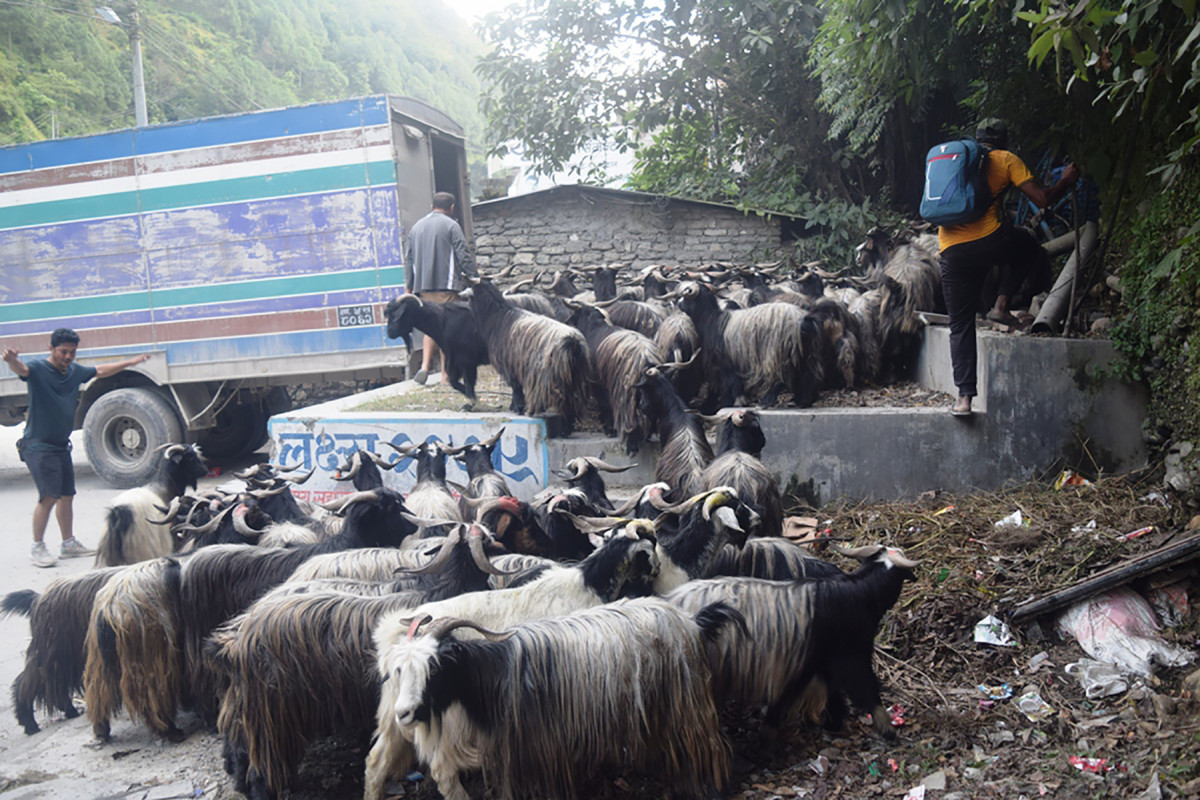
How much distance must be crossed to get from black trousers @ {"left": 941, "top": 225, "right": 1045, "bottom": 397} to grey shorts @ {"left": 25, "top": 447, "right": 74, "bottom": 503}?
686 cm

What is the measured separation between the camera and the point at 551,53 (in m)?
13.8

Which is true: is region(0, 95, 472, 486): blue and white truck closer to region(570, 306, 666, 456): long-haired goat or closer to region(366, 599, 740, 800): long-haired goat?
region(570, 306, 666, 456): long-haired goat

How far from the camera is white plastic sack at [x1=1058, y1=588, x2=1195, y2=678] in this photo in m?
3.56

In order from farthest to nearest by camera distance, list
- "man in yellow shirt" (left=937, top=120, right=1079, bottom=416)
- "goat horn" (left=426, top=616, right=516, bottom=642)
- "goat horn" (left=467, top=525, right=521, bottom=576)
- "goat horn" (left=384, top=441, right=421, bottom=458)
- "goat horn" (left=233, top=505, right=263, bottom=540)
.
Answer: "goat horn" (left=384, top=441, right=421, bottom=458) < "man in yellow shirt" (left=937, top=120, right=1079, bottom=416) < "goat horn" (left=233, top=505, right=263, bottom=540) < "goat horn" (left=467, top=525, right=521, bottom=576) < "goat horn" (left=426, top=616, right=516, bottom=642)

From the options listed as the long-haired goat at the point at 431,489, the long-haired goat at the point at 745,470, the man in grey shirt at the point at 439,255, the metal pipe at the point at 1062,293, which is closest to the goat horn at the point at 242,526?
the long-haired goat at the point at 431,489

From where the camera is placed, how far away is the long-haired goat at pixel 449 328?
7039mm

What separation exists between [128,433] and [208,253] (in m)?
2.22

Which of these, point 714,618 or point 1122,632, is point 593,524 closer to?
point 714,618

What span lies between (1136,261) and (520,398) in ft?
14.4

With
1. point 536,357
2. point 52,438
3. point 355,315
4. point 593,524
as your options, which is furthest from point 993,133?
point 52,438

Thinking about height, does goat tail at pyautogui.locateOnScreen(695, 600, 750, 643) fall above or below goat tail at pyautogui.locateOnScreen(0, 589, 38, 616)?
above

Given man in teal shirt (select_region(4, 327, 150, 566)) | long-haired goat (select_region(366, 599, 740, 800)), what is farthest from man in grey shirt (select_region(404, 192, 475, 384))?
long-haired goat (select_region(366, 599, 740, 800))

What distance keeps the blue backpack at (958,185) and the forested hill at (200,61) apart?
46.9 ft

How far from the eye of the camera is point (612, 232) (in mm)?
12828
